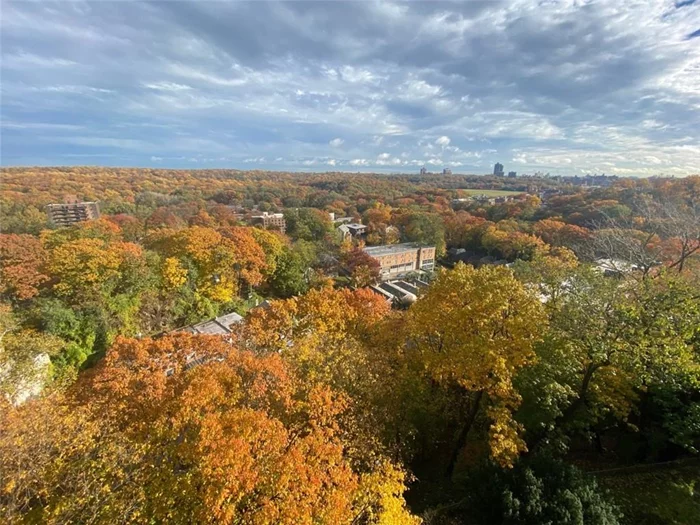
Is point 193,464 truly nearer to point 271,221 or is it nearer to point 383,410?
point 383,410

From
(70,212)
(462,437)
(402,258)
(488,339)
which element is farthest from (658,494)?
(70,212)

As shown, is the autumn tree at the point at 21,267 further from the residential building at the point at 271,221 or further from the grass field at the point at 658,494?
the residential building at the point at 271,221

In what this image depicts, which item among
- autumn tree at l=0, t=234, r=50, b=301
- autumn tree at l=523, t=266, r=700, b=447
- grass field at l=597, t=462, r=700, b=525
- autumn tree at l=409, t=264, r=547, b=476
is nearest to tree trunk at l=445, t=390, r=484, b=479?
autumn tree at l=409, t=264, r=547, b=476

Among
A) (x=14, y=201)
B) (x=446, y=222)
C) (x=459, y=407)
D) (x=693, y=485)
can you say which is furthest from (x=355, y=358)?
(x=14, y=201)

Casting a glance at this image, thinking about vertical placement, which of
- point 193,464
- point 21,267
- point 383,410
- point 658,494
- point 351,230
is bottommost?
point 351,230

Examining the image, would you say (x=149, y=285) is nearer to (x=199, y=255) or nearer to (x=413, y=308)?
(x=199, y=255)
